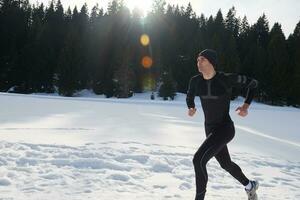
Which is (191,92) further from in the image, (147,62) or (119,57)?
(147,62)

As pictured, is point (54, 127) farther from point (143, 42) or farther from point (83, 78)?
point (143, 42)

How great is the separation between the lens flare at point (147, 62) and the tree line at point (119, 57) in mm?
161

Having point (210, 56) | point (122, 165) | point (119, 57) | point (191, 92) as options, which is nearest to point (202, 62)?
point (210, 56)

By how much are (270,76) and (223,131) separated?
6177 centimetres

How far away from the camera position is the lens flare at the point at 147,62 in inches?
2603

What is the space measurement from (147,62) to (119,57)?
6005 millimetres

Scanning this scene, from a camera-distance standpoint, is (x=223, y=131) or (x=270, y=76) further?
(x=270, y=76)

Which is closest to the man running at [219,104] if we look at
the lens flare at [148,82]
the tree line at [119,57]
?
the tree line at [119,57]

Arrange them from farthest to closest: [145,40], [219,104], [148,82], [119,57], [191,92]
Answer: [145,40]
[148,82]
[119,57]
[191,92]
[219,104]

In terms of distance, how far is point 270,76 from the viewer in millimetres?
64562

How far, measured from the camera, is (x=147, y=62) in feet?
219

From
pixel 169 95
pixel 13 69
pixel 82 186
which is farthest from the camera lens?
pixel 13 69

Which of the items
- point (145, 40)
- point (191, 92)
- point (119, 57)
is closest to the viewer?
point (191, 92)

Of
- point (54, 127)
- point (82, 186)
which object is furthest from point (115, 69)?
point (82, 186)
